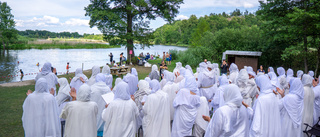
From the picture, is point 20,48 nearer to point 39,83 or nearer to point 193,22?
point 193,22

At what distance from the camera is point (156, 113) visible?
16.1 feet

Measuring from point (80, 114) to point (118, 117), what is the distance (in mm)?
723

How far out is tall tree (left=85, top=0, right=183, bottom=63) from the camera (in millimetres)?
23188

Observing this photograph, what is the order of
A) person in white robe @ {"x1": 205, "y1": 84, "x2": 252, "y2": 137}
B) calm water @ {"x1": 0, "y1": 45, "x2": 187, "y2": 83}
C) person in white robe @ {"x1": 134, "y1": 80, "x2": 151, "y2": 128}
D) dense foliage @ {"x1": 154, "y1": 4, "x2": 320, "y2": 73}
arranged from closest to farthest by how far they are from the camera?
1. person in white robe @ {"x1": 205, "y1": 84, "x2": 252, "y2": 137}
2. person in white robe @ {"x1": 134, "y1": 80, "x2": 151, "y2": 128}
3. dense foliage @ {"x1": 154, "y1": 4, "x2": 320, "y2": 73}
4. calm water @ {"x1": 0, "y1": 45, "x2": 187, "y2": 83}

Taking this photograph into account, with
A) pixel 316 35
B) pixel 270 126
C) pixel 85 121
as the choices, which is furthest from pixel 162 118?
pixel 316 35

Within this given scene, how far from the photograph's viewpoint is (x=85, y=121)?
430 centimetres

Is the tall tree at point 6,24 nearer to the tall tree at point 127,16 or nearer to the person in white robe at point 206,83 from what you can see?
the tall tree at point 127,16

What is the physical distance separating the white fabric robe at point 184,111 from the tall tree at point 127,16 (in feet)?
61.9

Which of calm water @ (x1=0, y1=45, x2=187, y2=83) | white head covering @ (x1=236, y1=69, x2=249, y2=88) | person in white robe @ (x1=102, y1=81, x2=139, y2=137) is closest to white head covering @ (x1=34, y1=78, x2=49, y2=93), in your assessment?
person in white robe @ (x1=102, y1=81, x2=139, y2=137)

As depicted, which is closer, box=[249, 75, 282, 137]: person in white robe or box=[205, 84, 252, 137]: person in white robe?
box=[205, 84, 252, 137]: person in white robe

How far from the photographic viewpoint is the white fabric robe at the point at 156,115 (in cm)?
487

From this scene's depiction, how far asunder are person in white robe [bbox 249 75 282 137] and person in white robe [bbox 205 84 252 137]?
64 centimetres

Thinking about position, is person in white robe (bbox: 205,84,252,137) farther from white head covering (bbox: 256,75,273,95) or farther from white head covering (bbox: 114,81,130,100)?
white head covering (bbox: 114,81,130,100)

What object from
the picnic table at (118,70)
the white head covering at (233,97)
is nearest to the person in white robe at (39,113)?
the white head covering at (233,97)
